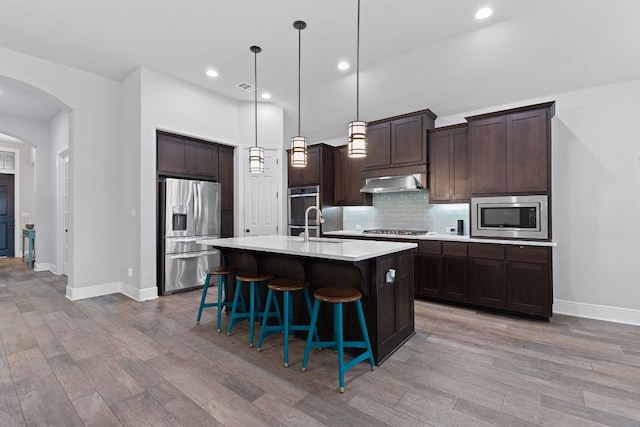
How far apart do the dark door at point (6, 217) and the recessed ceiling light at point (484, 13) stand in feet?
37.0

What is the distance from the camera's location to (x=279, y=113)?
5.83m

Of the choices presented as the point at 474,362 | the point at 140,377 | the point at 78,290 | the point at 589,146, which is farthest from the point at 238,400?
the point at 589,146

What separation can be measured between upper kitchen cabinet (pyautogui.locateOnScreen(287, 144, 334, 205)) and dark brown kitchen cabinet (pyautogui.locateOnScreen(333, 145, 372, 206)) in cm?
11

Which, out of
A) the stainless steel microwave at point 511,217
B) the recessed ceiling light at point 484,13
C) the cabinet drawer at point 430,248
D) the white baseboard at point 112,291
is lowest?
the white baseboard at point 112,291

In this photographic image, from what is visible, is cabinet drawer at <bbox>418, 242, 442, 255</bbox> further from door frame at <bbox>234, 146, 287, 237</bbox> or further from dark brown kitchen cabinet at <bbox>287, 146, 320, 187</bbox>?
door frame at <bbox>234, 146, 287, 237</bbox>

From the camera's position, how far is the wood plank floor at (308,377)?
185 cm

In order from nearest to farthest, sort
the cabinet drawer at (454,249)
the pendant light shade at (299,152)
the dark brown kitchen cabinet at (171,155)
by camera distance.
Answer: the pendant light shade at (299,152) → the cabinet drawer at (454,249) → the dark brown kitchen cabinet at (171,155)

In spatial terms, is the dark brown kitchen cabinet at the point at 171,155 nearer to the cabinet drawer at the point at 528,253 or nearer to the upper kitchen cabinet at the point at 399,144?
the upper kitchen cabinet at the point at 399,144

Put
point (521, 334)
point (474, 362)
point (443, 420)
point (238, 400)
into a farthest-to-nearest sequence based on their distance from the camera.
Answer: point (521, 334) → point (474, 362) → point (238, 400) → point (443, 420)

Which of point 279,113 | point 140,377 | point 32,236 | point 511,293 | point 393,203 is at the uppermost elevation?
point 279,113

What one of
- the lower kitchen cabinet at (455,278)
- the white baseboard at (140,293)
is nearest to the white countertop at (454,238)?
the lower kitchen cabinet at (455,278)

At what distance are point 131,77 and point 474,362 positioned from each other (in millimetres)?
5594

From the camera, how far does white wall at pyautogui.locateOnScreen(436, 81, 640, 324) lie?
11.1ft

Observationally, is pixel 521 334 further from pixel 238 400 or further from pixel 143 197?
pixel 143 197
